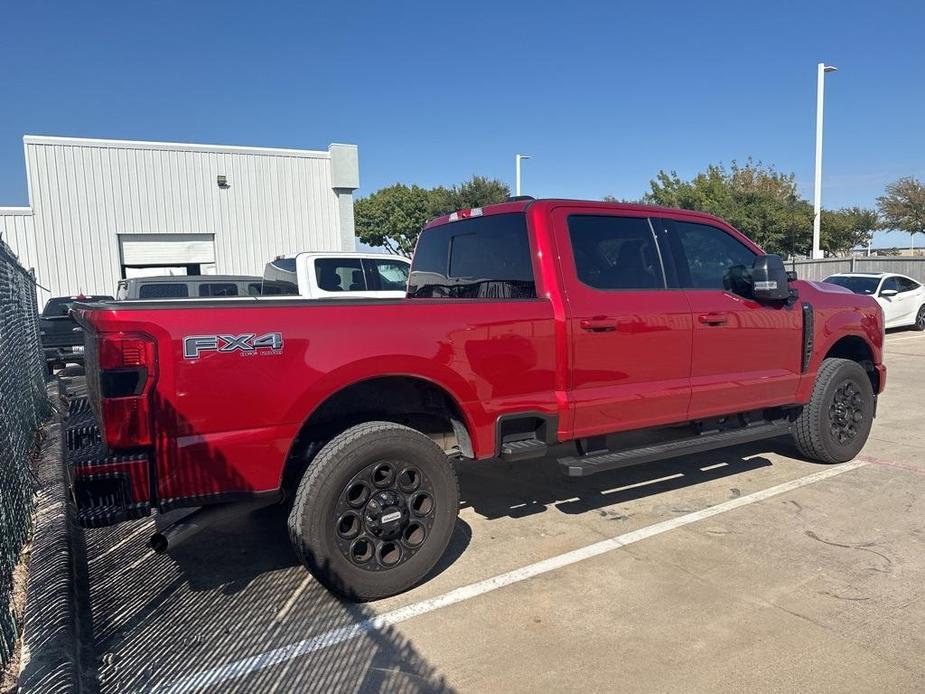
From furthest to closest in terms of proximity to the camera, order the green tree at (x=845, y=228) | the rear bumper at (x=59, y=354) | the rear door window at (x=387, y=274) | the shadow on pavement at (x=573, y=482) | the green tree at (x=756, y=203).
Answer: the green tree at (x=845, y=228), the green tree at (x=756, y=203), the rear bumper at (x=59, y=354), the rear door window at (x=387, y=274), the shadow on pavement at (x=573, y=482)

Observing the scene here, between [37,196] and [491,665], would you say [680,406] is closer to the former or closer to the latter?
[491,665]

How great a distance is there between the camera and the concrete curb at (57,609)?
2.63 metres

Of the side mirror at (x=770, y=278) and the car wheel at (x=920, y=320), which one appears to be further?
the car wheel at (x=920, y=320)

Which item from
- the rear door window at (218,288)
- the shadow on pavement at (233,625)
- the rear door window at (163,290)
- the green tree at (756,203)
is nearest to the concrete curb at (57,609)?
the shadow on pavement at (233,625)

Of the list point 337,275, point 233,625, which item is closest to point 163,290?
point 337,275

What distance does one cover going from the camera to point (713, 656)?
306 centimetres

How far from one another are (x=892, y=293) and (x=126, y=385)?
18.1 m

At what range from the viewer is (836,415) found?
19.2 feet

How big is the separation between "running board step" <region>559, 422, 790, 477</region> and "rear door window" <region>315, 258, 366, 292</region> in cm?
650

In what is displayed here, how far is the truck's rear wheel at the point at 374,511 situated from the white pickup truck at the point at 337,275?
6460 mm

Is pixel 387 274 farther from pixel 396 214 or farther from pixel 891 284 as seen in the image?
pixel 396 214

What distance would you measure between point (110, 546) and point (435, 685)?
2766 millimetres

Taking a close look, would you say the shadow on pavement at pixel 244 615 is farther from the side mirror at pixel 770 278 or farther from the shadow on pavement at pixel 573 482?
the side mirror at pixel 770 278

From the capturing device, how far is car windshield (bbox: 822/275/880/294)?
54.7 feet
